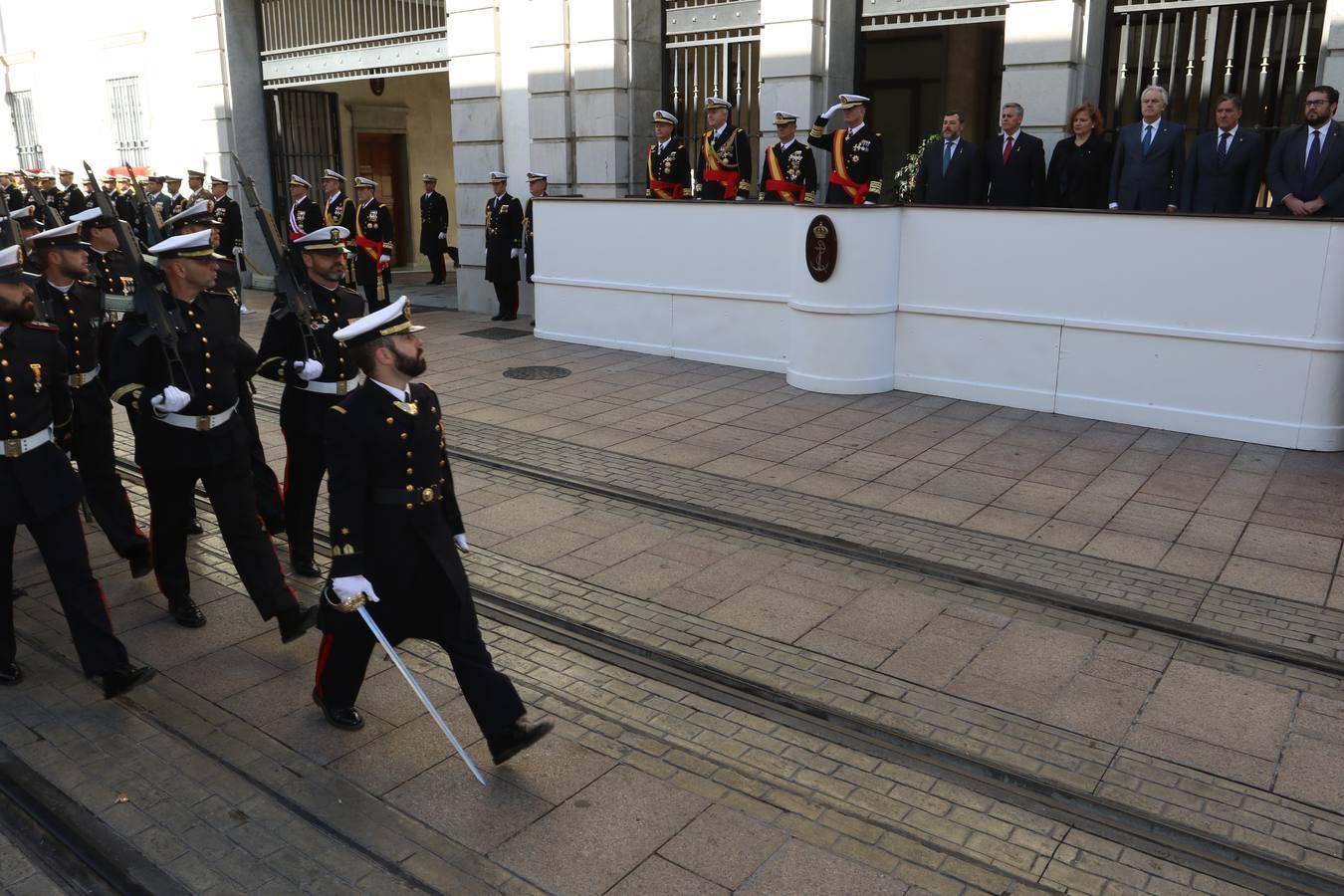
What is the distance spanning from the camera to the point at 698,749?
4355 millimetres

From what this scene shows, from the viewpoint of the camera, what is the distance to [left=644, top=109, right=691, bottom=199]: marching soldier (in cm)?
1309

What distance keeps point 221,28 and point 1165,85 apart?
15543mm

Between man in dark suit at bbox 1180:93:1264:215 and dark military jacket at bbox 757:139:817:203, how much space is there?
3851 mm

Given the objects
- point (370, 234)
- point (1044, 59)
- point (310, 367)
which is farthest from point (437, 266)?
point (310, 367)

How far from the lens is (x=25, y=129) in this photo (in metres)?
25.8

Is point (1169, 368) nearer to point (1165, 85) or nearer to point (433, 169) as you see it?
point (1165, 85)

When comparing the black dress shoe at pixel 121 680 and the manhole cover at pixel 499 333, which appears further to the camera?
the manhole cover at pixel 499 333

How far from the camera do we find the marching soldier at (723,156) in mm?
12648

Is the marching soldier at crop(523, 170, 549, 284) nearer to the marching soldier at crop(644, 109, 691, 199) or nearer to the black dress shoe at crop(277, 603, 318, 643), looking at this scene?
the marching soldier at crop(644, 109, 691, 199)

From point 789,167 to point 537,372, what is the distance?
3.51m

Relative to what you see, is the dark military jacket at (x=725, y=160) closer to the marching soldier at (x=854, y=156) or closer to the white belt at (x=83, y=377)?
the marching soldier at (x=854, y=156)

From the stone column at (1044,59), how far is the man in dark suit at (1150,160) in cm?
142

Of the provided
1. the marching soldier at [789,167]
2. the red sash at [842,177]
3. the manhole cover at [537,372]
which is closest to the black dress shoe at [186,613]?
the manhole cover at [537,372]

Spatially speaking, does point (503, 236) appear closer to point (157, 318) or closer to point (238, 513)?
point (157, 318)
